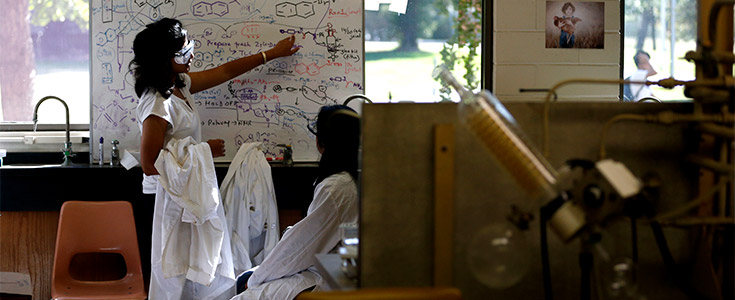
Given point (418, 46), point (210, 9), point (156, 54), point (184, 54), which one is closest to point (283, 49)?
point (210, 9)

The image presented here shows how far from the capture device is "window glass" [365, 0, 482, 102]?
3963mm

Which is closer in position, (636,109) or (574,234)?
(574,234)

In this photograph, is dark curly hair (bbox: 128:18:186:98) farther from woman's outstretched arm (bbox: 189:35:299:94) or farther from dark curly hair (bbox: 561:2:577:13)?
dark curly hair (bbox: 561:2:577:13)

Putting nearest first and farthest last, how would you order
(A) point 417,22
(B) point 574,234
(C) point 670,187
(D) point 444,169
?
(B) point 574,234 → (D) point 444,169 → (C) point 670,187 → (A) point 417,22

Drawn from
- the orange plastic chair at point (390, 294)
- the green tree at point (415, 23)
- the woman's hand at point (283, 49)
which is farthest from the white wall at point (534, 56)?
the orange plastic chair at point (390, 294)

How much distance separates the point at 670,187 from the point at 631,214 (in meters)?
0.33

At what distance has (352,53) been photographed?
3.78 m

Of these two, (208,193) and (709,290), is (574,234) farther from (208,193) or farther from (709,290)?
(208,193)

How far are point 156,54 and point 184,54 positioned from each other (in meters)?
0.12

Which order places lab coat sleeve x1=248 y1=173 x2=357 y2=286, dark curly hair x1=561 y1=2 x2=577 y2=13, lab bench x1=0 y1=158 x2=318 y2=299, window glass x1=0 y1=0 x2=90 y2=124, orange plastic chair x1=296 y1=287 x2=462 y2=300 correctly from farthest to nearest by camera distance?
1. window glass x1=0 y1=0 x2=90 y2=124
2. lab bench x1=0 y1=158 x2=318 y2=299
3. dark curly hair x1=561 y1=2 x2=577 y2=13
4. lab coat sleeve x1=248 y1=173 x2=357 y2=286
5. orange plastic chair x1=296 y1=287 x2=462 y2=300

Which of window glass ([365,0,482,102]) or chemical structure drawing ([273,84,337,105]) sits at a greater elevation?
window glass ([365,0,482,102])

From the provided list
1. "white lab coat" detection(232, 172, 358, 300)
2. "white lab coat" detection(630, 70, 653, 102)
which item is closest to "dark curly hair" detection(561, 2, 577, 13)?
"white lab coat" detection(630, 70, 653, 102)

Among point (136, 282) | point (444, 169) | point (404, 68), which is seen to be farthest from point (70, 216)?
point (444, 169)

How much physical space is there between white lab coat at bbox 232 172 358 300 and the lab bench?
1.05 metres
